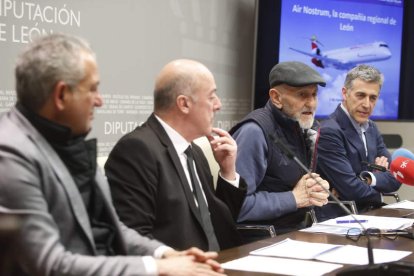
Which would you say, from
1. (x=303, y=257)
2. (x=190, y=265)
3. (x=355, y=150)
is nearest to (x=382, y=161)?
(x=355, y=150)

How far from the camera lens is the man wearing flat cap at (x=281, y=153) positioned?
10.9ft

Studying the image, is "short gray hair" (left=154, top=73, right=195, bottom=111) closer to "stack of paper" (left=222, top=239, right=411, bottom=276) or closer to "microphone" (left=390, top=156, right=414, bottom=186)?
"stack of paper" (left=222, top=239, right=411, bottom=276)

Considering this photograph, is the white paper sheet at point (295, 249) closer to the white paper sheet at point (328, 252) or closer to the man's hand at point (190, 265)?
the white paper sheet at point (328, 252)

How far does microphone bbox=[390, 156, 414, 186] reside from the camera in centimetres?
330

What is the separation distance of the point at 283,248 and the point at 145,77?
209 centimetres

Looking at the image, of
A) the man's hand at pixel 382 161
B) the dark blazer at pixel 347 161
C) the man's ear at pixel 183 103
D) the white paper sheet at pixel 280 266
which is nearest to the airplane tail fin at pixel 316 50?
the dark blazer at pixel 347 161

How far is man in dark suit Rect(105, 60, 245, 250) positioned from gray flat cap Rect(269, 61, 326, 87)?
800 millimetres

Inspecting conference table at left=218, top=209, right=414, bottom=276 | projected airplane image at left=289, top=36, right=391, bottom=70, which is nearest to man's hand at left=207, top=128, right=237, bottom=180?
conference table at left=218, top=209, right=414, bottom=276

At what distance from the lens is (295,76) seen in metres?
3.59

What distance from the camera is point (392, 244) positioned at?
8.55 ft

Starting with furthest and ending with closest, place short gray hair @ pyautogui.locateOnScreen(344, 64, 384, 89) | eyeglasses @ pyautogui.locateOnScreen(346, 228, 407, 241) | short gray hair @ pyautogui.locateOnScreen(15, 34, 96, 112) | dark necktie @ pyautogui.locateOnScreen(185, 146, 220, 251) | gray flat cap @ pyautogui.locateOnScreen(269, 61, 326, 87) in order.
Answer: short gray hair @ pyautogui.locateOnScreen(344, 64, 384, 89)
gray flat cap @ pyautogui.locateOnScreen(269, 61, 326, 87)
eyeglasses @ pyautogui.locateOnScreen(346, 228, 407, 241)
dark necktie @ pyautogui.locateOnScreen(185, 146, 220, 251)
short gray hair @ pyautogui.locateOnScreen(15, 34, 96, 112)

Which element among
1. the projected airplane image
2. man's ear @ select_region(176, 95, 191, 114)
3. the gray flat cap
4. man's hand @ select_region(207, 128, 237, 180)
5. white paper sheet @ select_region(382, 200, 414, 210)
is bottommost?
white paper sheet @ select_region(382, 200, 414, 210)

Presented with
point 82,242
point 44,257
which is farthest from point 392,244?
point 44,257

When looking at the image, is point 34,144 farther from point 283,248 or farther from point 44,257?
point 283,248
